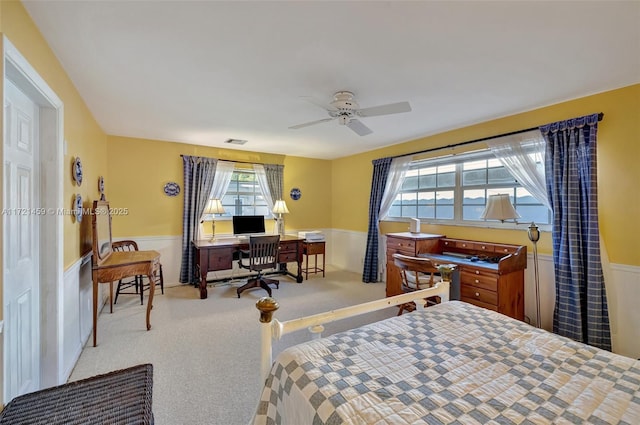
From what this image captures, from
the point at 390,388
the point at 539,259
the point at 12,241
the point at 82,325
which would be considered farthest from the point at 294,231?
the point at 390,388

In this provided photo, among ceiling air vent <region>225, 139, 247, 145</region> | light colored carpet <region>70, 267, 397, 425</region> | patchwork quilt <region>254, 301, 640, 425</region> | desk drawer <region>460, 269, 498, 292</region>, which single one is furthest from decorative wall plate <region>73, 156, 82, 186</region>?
desk drawer <region>460, 269, 498, 292</region>

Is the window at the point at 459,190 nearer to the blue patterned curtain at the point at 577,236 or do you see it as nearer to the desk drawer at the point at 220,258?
the blue patterned curtain at the point at 577,236

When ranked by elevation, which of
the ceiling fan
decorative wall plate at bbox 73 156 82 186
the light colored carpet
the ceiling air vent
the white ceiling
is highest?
the ceiling air vent

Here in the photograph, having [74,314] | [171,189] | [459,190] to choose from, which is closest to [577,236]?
[459,190]

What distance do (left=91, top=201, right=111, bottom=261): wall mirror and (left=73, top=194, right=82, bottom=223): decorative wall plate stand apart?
153mm

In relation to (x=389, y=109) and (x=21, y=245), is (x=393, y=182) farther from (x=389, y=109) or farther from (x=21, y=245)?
(x=21, y=245)

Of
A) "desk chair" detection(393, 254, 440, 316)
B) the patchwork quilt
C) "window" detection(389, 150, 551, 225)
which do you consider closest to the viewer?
the patchwork quilt

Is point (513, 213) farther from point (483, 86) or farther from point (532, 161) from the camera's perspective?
point (483, 86)

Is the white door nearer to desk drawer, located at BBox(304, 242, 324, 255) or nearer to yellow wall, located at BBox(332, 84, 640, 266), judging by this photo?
desk drawer, located at BBox(304, 242, 324, 255)

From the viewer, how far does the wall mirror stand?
102 inches

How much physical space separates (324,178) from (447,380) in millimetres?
5047

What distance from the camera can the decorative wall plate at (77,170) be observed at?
226cm

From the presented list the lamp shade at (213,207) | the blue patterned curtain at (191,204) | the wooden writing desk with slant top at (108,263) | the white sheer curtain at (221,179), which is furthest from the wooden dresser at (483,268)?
Result: the blue patterned curtain at (191,204)

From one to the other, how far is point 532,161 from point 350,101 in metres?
2.08
